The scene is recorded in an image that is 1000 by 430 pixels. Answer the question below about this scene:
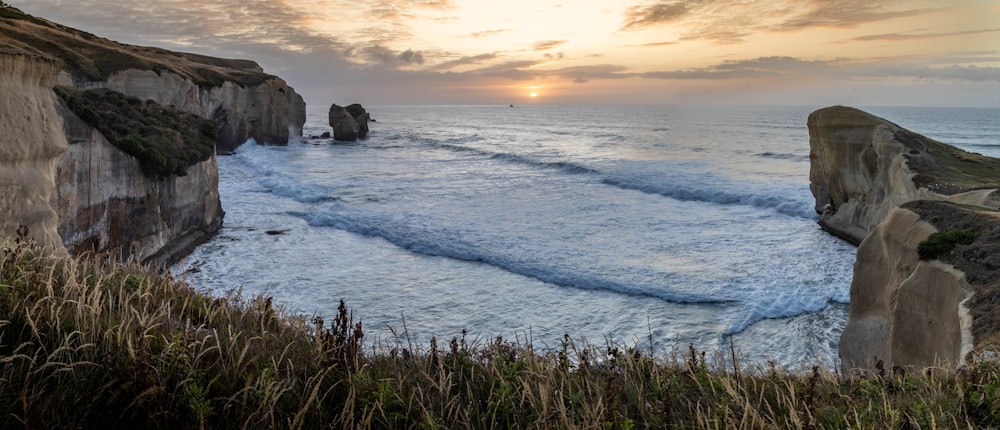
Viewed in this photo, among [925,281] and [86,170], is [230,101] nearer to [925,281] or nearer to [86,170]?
[86,170]

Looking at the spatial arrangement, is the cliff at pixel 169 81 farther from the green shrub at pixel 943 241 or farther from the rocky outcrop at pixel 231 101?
the green shrub at pixel 943 241

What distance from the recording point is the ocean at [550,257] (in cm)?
1376

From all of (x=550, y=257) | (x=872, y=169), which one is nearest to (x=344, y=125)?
(x=550, y=257)

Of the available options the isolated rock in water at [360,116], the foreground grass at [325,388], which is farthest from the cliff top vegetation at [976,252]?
the isolated rock in water at [360,116]

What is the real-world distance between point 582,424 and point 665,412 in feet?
2.01

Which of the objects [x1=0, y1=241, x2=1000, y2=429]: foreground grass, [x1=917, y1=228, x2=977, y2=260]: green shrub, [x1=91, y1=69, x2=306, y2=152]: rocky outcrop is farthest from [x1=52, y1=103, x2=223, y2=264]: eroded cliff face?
[x1=91, y1=69, x2=306, y2=152]: rocky outcrop

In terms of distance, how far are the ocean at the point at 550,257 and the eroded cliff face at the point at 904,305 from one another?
116 cm

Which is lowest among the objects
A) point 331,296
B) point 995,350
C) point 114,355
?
point 331,296

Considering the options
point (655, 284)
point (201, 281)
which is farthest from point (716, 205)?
point (201, 281)

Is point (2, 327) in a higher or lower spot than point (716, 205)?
higher

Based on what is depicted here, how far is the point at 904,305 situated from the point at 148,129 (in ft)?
68.8

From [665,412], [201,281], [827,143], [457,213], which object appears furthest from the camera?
[457,213]

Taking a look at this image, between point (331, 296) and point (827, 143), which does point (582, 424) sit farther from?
point (827, 143)

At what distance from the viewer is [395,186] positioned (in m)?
36.4
